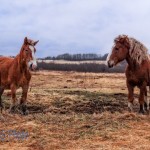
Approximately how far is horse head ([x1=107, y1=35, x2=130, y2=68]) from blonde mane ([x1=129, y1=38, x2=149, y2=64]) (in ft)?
0.57

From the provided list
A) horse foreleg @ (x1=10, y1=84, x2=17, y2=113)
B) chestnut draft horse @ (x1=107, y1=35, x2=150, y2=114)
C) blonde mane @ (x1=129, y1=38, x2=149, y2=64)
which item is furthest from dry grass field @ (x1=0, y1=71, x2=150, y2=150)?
blonde mane @ (x1=129, y1=38, x2=149, y2=64)

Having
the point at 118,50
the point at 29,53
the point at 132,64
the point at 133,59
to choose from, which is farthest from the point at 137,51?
the point at 29,53

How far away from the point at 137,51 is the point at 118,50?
25.9 inches

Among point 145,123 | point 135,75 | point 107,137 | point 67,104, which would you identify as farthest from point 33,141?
point 67,104

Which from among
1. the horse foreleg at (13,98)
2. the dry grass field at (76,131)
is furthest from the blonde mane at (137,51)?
the horse foreleg at (13,98)

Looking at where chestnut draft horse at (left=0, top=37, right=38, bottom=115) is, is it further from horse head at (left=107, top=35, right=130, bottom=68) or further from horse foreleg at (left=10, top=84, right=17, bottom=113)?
horse head at (left=107, top=35, right=130, bottom=68)

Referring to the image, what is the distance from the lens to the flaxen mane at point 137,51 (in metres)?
11.7

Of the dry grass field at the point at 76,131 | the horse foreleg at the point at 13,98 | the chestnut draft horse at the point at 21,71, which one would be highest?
the chestnut draft horse at the point at 21,71

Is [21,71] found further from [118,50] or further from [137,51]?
[137,51]

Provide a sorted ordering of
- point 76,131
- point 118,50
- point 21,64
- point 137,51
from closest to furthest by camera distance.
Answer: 1. point 76,131
2. point 118,50
3. point 137,51
4. point 21,64

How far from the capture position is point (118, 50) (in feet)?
38.2

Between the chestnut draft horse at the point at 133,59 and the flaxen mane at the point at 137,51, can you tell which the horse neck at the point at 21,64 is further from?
the flaxen mane at the point at 137,51

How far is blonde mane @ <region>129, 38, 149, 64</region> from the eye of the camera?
38.4 ft

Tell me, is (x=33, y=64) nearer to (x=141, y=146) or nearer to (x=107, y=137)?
(x=107, y=137)
